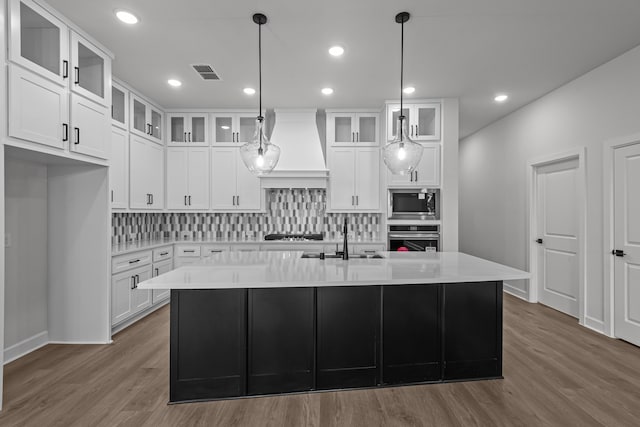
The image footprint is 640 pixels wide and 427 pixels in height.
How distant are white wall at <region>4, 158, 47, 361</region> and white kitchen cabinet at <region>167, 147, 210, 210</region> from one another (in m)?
1.88

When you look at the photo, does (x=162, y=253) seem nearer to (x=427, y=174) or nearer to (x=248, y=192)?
(x=248, y=192)

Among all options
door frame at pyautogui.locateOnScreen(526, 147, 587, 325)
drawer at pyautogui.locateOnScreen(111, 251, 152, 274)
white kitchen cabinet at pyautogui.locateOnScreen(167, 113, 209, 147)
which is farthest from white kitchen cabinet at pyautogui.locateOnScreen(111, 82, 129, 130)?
door frame at pyautogui.locateOnScreen(526, 147, 587, 325)

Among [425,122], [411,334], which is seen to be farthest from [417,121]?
[411,334]

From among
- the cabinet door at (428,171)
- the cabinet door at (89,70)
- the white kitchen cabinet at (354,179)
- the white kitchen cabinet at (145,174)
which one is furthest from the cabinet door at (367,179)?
the cabinet door at (89,70)

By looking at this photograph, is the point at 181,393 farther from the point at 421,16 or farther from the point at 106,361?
the point at 421,16

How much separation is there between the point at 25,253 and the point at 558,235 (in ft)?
19.7

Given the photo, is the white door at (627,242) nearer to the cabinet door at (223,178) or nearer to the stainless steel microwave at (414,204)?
the stainless steel microwave at (414,204)

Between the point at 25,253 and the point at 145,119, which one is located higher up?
the point at 145,119

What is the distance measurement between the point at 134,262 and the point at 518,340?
14.1 ft

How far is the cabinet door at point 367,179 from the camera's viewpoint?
16.4 feet

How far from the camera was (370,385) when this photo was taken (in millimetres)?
2420

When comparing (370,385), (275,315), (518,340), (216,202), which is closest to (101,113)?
(216,202)

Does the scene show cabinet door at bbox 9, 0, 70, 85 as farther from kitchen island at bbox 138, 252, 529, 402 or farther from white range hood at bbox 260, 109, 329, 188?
white range hood at bbox 260, 109, 329, 188

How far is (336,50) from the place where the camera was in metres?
3.22
